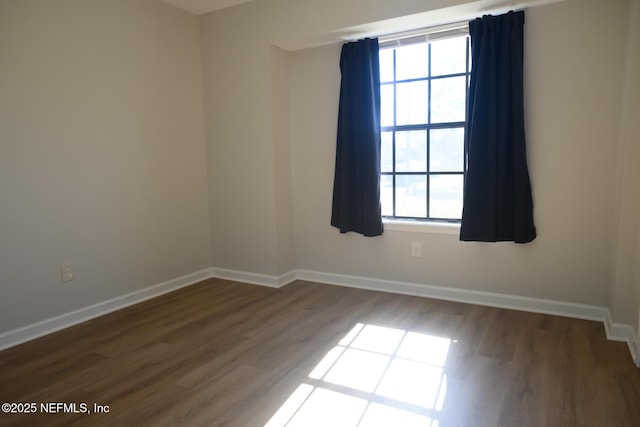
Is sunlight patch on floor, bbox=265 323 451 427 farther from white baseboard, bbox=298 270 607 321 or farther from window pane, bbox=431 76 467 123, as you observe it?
window pane, bbox=431 76 467 123

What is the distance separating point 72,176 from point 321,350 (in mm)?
2257

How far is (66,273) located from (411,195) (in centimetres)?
287

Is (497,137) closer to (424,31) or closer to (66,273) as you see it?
(424,31)

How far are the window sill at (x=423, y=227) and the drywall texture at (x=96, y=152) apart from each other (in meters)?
1.98

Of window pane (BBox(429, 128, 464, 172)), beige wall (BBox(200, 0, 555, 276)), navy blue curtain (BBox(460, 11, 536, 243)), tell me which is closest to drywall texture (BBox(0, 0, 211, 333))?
beige wall (BBox(200, 0, 555, 276))

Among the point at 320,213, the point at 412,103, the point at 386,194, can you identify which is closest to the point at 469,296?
the point at 386,194

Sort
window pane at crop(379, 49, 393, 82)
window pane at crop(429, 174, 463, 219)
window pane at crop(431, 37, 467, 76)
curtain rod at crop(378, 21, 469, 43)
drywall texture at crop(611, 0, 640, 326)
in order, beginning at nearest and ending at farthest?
drywall texture at crop(611, 0, 640, 326)
curtain rod at crop(378, 21, 469, 43)
window pane at crop(431, 37, 467, 76)
window pane at crop(429, 174, 463, 219)
window pane at crop(379, 49, 393, 82)

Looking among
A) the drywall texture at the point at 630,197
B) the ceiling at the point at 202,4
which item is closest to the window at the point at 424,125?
the drywall texture at the point at 630,197

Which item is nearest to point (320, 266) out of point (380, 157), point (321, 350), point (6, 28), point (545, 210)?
point (380, 157)

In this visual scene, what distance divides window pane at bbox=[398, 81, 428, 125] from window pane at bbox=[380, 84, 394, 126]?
7 centimetres

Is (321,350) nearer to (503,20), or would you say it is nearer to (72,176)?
(72,176)

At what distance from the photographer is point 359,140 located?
3.50 m

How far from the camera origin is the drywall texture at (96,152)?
8.70 ft

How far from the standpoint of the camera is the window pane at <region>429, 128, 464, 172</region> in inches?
129
